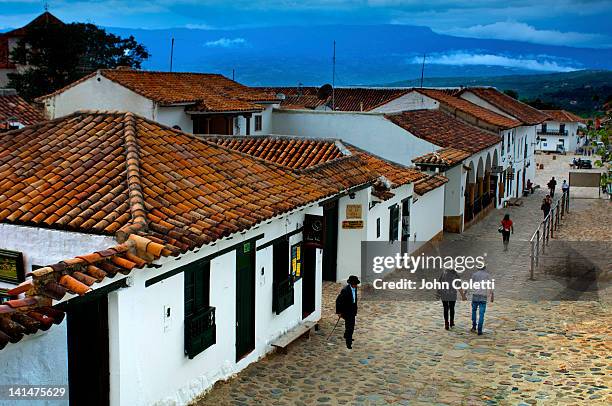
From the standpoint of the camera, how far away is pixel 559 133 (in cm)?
9225

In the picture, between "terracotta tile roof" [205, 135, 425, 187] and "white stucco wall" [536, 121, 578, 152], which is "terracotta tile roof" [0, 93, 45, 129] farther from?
"white stucco wall" [536, 121, 578, 152]

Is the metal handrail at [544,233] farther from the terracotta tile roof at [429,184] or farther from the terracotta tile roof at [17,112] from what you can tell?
the terracotta tile roof at [17,112]

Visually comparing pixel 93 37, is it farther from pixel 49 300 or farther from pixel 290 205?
pixel 49 300

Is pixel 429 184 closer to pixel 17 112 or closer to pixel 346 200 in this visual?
pixel 346 200

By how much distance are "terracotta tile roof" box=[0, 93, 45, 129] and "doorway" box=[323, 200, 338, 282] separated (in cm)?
1438

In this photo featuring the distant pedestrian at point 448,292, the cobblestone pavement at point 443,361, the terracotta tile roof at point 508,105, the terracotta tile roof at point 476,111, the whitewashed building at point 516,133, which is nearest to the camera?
the cobblestone pavement at point 443,361

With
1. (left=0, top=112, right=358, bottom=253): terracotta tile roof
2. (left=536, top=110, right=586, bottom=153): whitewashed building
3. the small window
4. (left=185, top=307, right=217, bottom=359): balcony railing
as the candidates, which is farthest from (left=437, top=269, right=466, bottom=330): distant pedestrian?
(left=536, top=110, right=586, bottom=153): whitewashed building

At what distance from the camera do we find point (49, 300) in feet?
23.3

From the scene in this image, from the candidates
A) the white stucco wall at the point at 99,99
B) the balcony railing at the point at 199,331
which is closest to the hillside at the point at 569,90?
the white stucco wall at the point at 99,99

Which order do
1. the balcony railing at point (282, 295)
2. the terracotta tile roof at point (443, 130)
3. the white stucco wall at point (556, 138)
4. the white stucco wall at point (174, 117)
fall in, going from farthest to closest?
the white stucco wall at point (556, 138) → the white stucco wall at point (174, 117) → the terracotta tile roof at point (443, 130) → the balcony railing at point (282, 295)

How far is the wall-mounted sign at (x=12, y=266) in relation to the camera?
30.5 ft

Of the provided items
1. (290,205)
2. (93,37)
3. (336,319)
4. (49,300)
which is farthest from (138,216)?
(93,37)

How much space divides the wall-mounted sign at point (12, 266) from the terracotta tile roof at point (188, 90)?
19241 millimetres

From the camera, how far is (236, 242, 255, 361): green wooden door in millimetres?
11305
